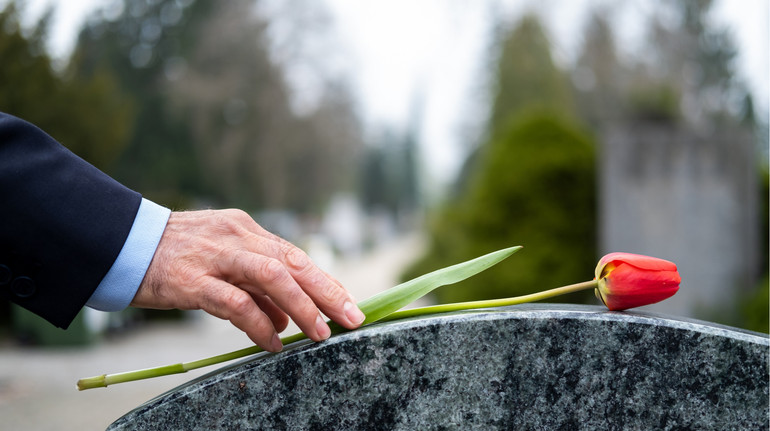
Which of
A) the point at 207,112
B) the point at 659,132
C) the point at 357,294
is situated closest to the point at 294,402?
the point at 659,132

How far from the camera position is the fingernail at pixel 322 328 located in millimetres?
1221

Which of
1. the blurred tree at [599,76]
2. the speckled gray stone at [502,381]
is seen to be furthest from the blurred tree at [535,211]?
the blurred tree at [599,76]

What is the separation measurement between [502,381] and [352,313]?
0.30 m

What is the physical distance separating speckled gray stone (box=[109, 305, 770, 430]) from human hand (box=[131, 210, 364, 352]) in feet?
0.18

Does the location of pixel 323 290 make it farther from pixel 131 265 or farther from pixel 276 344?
pixel 131 265

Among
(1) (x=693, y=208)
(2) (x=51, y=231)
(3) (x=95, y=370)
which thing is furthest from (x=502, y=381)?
(3) (x=95, y=370)

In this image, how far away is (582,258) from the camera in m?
7.23

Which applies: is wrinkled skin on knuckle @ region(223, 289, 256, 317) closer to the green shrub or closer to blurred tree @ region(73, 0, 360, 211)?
the green shrub

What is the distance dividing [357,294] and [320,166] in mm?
14349

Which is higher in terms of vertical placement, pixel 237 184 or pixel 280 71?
pixel 280 71

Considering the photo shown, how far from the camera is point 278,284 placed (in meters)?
1.18

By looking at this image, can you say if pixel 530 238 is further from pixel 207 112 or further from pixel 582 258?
pixel 207 112

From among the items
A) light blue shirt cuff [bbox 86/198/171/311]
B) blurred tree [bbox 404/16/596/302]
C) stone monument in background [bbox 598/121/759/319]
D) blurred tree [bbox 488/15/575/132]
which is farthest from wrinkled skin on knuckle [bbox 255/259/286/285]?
blurred tree [bbox 488/15/575/132]

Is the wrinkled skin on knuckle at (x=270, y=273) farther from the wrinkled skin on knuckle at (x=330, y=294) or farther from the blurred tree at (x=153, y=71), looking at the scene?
the blurred tree at (x=153, y=71)
